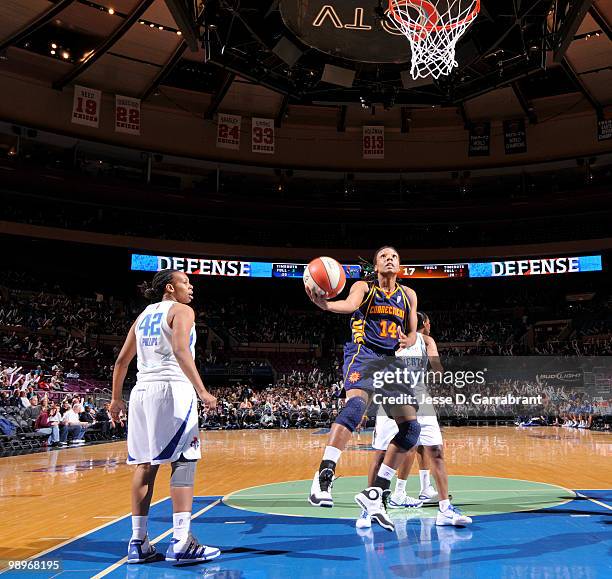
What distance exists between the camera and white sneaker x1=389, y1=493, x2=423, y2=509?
6.13 metres

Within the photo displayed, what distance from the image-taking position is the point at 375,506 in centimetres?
473

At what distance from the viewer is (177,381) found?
14.0 feet

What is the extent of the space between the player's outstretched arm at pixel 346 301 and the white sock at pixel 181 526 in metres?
1.77

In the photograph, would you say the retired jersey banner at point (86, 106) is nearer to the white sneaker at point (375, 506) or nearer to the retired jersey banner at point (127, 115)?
the retired jersey banner at point (127, 115)

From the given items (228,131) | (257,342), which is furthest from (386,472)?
(257,342)

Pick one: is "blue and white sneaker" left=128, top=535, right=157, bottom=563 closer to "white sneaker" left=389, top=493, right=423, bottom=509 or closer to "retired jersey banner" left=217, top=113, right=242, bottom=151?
"white sneaker" left=389, top=493, right=423, bottom=509

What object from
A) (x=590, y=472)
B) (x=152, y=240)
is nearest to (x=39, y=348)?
(x=152, y=240)

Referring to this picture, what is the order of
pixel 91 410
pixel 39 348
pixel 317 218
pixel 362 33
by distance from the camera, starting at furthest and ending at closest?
pixel 317 218 < pixel 39 348 < pixel 91 410 < pixel 362 33

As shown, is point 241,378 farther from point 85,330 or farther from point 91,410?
point 91,410

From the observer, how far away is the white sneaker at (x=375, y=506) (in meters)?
4.64

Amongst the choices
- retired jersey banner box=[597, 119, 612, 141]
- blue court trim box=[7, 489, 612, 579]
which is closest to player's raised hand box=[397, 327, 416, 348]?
blue court trim box=[7, 489, 612, 579]

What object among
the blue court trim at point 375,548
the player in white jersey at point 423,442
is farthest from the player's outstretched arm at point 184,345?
the player in white jersey at point 423,442

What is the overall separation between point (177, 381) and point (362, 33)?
13.3 metres

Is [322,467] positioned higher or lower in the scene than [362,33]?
lower
